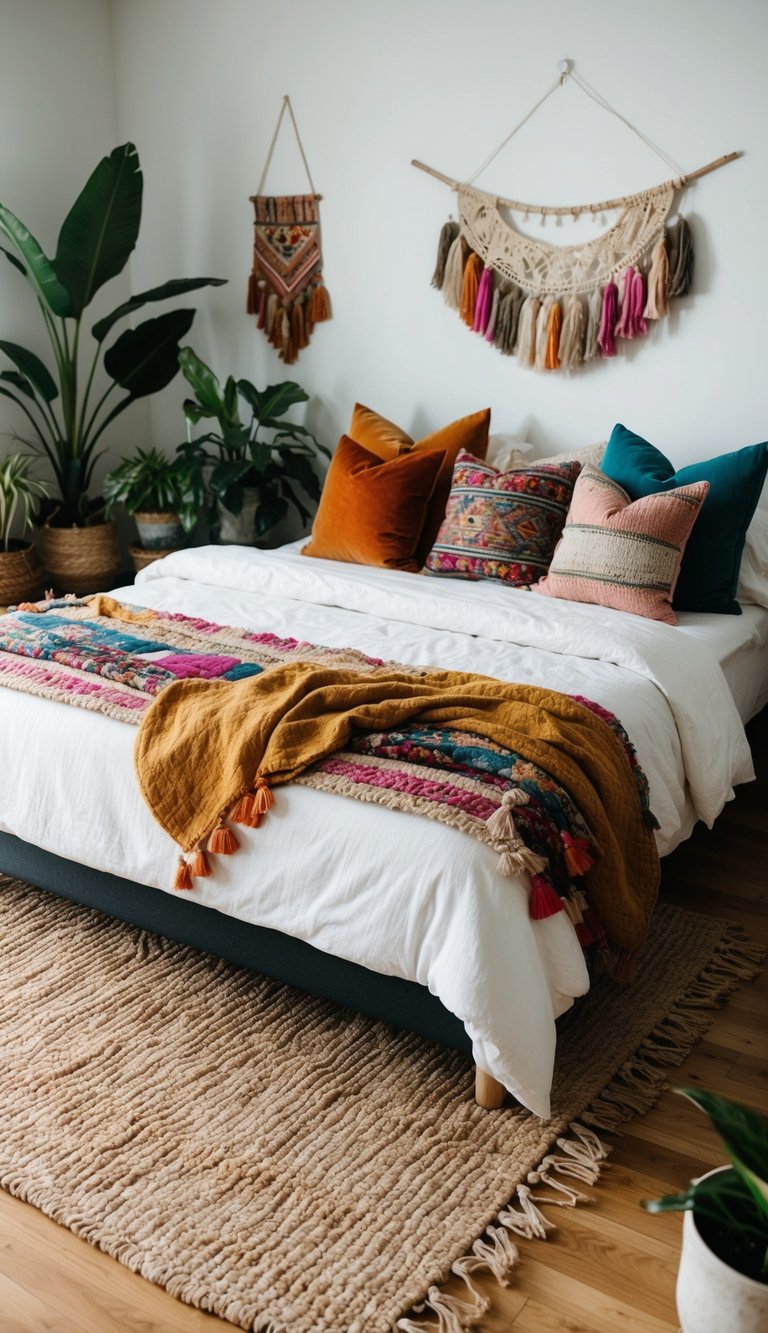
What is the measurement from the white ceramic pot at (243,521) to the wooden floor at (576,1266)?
2789 mm

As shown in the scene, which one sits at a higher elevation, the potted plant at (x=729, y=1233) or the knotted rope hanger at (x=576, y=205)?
the knotted rope hanger at (x=576, y=205)

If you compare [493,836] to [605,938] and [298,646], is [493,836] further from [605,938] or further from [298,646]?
[298,646]

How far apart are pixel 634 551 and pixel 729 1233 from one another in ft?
6.20

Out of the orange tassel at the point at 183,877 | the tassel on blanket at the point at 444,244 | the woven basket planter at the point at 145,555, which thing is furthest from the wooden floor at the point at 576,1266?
the woven basket planter at the point at 145,555

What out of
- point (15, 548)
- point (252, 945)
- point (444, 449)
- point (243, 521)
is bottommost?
point (252, 945)

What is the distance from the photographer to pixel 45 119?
4.42m

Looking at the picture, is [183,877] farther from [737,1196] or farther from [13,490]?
[13,490]

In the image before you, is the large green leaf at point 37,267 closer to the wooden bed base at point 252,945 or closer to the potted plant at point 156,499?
the potted plant at point 156,499

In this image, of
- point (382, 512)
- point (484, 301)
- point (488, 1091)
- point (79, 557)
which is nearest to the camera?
point (488, 1091)

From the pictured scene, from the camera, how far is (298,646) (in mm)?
2727

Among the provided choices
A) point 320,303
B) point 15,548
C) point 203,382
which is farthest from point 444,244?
point 15,548

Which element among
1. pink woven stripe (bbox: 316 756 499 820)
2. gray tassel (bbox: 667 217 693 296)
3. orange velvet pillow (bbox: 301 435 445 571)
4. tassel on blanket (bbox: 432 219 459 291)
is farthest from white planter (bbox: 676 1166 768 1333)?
tassel on blanket (bbox: 432 219 459 291)

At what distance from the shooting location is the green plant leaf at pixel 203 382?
425cm

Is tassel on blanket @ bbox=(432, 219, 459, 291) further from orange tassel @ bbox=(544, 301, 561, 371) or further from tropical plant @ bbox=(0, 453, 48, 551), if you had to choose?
tropical plant @ bbox=(0, 453, 48, 551)
